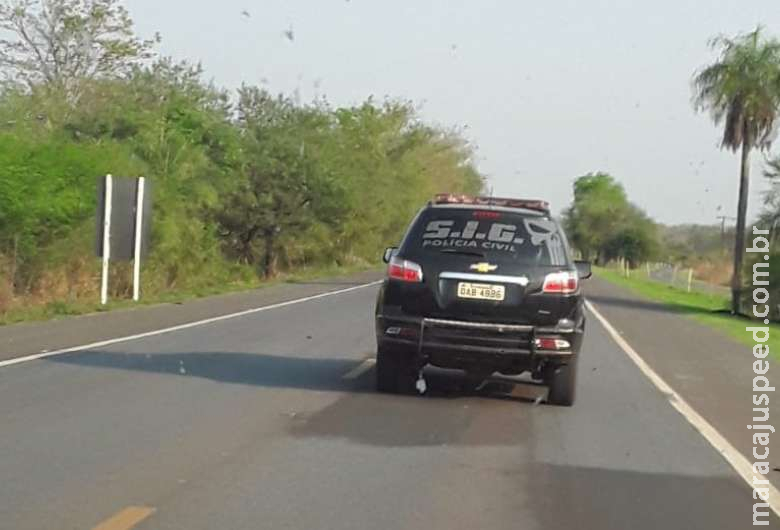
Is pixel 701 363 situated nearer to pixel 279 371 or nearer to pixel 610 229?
pixel 279 371

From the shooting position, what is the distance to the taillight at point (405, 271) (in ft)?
38.6

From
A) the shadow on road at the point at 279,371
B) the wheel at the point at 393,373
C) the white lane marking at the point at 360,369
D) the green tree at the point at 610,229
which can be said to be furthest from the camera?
the green tree at the point at 610,229

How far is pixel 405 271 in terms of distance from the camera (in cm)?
1182

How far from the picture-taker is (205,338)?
18562mm

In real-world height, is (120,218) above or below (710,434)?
above

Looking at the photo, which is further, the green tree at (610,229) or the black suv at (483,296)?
the green tree at (610,229)

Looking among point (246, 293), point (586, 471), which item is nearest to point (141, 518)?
point (586, 471)

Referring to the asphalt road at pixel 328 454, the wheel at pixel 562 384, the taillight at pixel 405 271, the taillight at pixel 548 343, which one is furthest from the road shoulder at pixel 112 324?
the taillight at pixel 548 343

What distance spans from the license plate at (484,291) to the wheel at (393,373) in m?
1.14

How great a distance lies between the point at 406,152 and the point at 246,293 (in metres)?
43.0

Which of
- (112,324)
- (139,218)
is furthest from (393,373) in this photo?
(139,218)

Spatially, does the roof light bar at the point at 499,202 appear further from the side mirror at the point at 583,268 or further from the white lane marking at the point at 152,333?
the white lane marking at the point at 152,333

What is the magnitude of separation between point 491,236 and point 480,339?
1011 mm

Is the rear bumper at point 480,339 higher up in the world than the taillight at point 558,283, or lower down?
lower down
